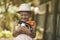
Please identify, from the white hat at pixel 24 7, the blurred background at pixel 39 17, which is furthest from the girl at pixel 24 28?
the blurred background at pixel 39 17

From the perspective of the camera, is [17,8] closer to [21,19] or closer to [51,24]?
[21,19]

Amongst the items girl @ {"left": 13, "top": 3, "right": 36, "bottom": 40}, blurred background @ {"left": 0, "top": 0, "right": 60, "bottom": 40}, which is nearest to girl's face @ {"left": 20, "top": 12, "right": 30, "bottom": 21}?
girl @ {"left": 13, "top": 3, "right": 36, "bottom": 40}

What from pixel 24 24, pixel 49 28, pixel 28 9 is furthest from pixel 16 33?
pixel 49 28

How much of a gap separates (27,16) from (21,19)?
0.20 ft

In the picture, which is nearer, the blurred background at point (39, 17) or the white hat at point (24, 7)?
the white hat at point (24, 7)

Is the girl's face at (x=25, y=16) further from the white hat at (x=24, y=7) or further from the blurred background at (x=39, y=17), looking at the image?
the blurred background at (x=39, y=17)

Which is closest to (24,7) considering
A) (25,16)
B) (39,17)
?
(25,16)

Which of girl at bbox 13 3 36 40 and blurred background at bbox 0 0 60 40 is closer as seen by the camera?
girl at bbox 13 3 36 40

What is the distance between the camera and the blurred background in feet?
6.03

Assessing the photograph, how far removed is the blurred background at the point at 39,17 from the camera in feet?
6.03

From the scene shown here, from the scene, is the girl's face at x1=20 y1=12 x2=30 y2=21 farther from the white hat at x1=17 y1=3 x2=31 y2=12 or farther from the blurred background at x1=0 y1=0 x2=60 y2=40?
the blurred background at x1=0 y1=0 x2=60 y2=40

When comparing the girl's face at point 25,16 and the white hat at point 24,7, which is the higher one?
the white hat at point 24,7

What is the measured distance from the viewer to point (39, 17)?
6.10 feet

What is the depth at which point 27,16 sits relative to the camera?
1.69 metres
